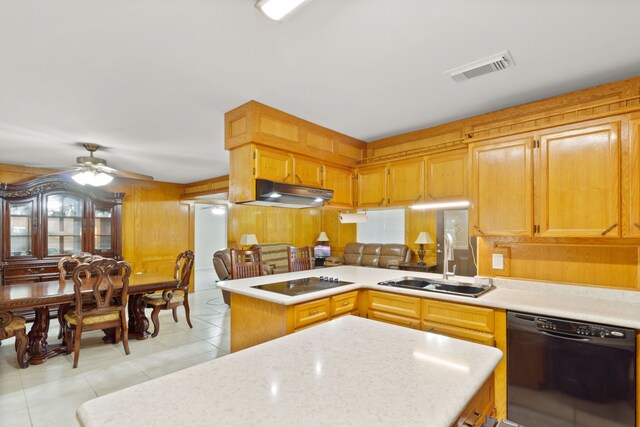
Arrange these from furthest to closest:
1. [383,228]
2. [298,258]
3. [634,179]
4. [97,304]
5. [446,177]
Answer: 1. [383,228]
2. [298,258]
3. [97,304]
4. [446,177]
5. [634,179]

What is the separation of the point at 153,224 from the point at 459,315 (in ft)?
20.6

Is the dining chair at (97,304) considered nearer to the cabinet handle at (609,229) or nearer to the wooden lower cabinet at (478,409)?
the wooden lower cabinet at (478,409)

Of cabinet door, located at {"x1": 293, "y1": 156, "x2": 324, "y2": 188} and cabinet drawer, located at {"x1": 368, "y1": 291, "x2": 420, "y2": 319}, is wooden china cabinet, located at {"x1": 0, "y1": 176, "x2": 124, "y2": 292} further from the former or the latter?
cabinet drawer, located at {"x1": 368, "y1": 291, "x2": 420, "y2": 319}

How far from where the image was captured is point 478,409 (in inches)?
42.7

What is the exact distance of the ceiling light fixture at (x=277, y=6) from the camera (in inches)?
53.1

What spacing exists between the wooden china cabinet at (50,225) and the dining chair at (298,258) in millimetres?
3958

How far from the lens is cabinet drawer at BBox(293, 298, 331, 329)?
2.37m

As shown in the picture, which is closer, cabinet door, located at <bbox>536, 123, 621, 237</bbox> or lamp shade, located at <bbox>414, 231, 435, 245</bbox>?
cabinet door, located at <bbox>536, 123, 621, 237</bbox>

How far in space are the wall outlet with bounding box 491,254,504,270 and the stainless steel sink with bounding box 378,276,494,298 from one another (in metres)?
0.27

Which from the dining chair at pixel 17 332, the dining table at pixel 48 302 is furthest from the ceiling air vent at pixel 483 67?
the dining chair at pixel 17 332

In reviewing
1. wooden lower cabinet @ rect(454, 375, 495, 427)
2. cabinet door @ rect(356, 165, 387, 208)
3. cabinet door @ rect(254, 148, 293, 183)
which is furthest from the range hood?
wooden lower cabinet @ rect(454, 375, 495, 427)

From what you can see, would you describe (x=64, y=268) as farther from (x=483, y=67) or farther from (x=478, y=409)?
(x=483, y=67)

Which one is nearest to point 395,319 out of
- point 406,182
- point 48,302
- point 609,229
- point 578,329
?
point 578,329

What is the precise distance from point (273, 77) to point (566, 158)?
7.16 feet
